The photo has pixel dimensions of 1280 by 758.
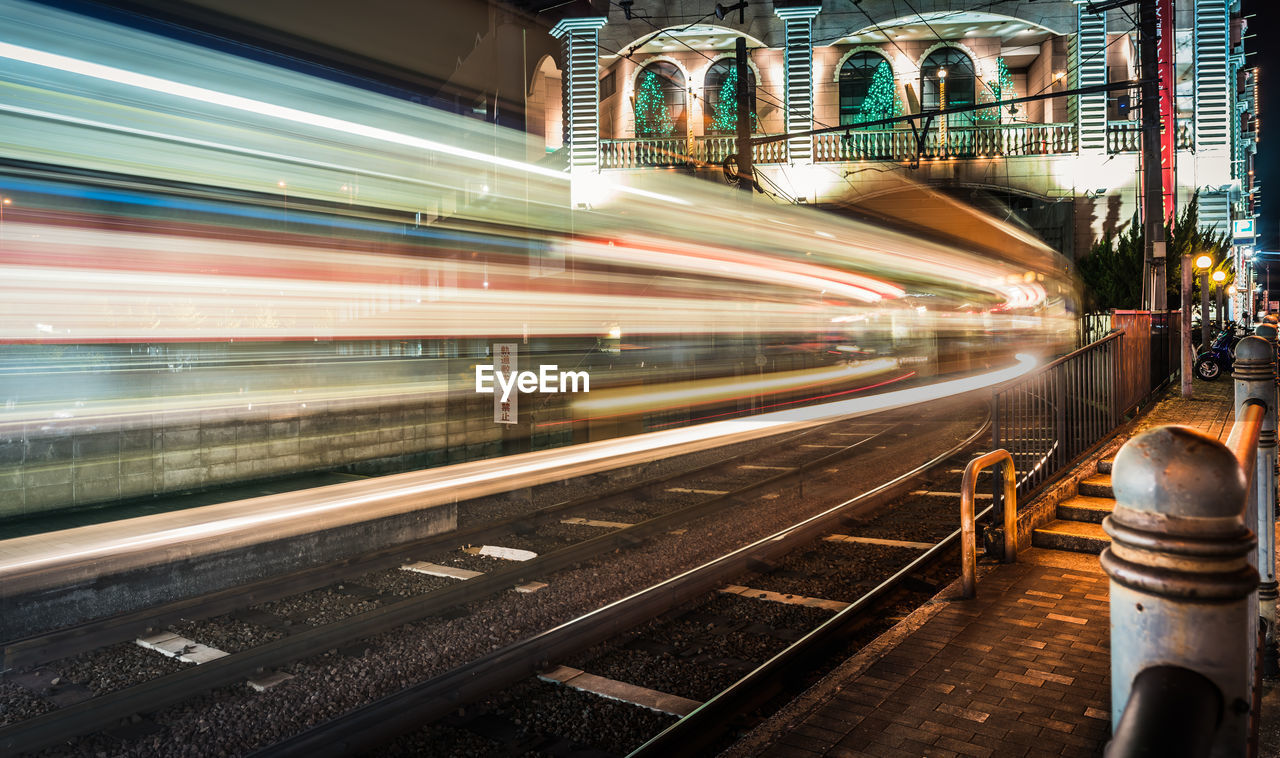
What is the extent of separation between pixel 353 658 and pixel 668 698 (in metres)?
2.26

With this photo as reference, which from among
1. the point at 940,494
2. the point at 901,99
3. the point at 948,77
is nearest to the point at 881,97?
the point at 901,99

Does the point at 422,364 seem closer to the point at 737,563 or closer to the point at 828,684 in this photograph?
the point at 737,563

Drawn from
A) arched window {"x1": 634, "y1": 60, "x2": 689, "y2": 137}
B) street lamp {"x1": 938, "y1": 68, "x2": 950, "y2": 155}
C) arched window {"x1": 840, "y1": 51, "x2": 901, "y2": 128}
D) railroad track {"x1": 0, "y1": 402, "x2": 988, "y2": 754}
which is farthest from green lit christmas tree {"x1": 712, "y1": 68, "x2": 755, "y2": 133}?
railroad track {"x1": 0, "y1": 402, "x2": 988, "y2": 754}

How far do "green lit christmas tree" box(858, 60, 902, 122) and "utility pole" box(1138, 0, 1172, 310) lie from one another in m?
16.3

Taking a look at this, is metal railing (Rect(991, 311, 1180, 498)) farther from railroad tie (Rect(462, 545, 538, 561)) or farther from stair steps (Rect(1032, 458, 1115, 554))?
railroad tie (Rect(462, 545, 538, 561))

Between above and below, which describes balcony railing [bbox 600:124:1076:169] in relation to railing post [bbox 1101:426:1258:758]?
above

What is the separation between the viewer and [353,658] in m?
5.77

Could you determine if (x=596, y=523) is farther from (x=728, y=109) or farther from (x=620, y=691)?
(x=728, y=109)

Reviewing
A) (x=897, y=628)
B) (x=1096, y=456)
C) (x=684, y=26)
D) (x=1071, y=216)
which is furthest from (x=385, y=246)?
(x=1071, y=216)

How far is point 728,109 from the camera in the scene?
31.8 meters

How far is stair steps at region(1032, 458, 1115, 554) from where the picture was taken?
689 centimetres

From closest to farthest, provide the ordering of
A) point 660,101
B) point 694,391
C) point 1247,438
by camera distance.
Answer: point 1247,438 < point 694,391 < point 660,101

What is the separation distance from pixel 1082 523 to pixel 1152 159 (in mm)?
10608

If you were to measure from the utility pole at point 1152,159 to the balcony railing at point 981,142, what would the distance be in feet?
47.1
